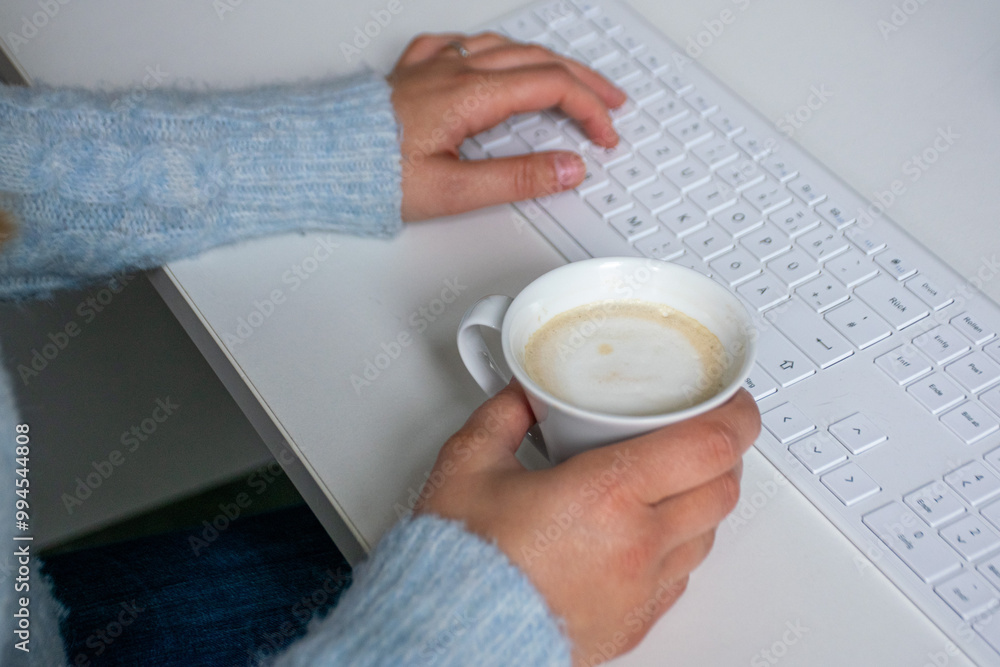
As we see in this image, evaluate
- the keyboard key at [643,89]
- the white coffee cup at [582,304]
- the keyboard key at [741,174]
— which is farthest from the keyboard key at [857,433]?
the keyboard key at [643,89]

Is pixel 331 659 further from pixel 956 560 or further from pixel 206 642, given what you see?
pixel 206 642

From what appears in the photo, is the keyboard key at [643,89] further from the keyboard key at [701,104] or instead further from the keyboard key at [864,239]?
the keyboard key at [864,239]

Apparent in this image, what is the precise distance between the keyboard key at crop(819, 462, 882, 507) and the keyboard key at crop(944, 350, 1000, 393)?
0.10 meters

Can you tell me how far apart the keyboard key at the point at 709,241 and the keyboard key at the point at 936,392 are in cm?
15

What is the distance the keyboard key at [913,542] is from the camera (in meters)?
0.45

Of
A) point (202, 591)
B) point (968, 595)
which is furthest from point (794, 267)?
point (202, 591)

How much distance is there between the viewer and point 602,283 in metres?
0.49

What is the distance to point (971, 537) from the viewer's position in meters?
0.46

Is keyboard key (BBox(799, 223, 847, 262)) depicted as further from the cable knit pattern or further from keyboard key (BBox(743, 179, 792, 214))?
the cable knit pattern

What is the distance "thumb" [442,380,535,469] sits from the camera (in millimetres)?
454

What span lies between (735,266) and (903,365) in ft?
0.41

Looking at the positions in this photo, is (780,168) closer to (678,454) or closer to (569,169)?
(569,169)

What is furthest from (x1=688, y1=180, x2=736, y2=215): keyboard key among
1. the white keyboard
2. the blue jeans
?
the blue jeans

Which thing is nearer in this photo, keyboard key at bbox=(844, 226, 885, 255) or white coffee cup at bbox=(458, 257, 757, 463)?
white coffee cup at bbox=(458, 257, 757, 463)
